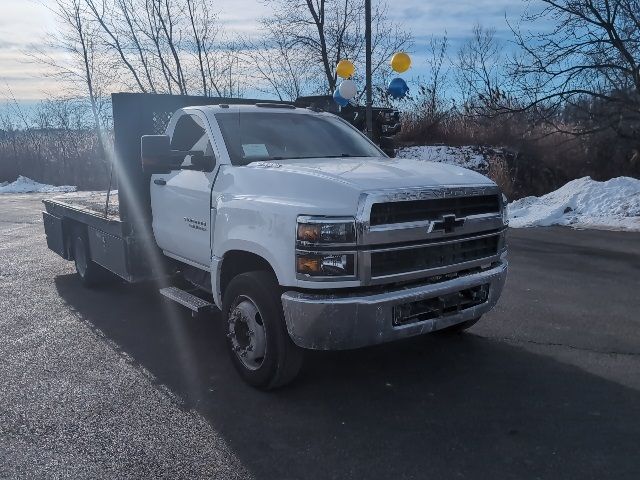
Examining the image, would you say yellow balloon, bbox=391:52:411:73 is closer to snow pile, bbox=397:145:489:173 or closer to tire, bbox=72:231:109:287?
tire, bbox=72:231:109:287

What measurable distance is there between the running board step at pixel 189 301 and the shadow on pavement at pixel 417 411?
0.46m

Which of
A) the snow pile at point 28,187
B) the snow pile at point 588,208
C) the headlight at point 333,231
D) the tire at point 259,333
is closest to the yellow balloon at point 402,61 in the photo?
the snow pile at point 588,208

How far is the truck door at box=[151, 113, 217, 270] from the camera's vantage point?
4902 mm

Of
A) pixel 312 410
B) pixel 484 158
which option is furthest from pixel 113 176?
pixel 484 158

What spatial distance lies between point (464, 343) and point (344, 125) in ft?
8.00

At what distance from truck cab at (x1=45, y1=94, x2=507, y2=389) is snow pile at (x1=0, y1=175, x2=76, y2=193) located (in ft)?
79.0

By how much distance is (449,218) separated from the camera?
13.3 feet

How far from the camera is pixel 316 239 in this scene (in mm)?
3697

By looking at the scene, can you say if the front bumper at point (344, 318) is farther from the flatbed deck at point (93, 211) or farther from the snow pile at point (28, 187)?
the snow pile at point (28, 187)

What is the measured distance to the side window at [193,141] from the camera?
4.93 m

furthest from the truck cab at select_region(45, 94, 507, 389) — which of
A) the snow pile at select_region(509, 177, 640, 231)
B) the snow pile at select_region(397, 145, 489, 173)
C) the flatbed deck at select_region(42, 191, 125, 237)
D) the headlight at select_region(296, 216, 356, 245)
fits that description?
the snow pile at select_region(397, 145, 489, 173)

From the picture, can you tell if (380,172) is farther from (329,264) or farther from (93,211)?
(93,211)

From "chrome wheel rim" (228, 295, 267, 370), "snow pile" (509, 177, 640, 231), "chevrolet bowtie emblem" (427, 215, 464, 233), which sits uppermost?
"chevrolet bowtie emblem" (427, 215, 464, 233)

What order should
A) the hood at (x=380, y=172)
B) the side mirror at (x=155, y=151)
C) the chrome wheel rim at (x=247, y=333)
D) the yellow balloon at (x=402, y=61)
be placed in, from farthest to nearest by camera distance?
the yellow balloon at (x=402, y=61), the side mirror at (x=155, y=151), the chrome wheel rim at (x=247, y=333), the hood at (x=380, y=172)
